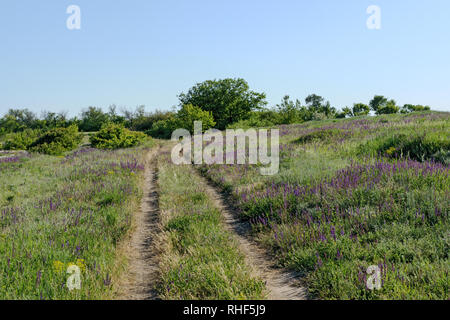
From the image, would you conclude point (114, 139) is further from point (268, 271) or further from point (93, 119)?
point (93, 119)

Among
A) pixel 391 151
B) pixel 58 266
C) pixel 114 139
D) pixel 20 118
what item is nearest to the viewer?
pixel 58 266

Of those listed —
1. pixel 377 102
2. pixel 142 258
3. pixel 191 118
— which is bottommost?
pixel 142 258

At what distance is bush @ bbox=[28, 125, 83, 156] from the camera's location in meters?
22.5

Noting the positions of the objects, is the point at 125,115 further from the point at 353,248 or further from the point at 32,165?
the point at 353,248

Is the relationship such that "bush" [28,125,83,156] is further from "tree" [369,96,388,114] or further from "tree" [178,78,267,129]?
"tree" [369,96,388,114]

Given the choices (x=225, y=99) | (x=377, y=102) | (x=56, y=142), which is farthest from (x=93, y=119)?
(x=377, y=102)

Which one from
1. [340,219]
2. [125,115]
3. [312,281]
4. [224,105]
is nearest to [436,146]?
[340,219]

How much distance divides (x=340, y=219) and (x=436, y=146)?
578 cm

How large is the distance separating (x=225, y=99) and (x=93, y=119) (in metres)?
36.7

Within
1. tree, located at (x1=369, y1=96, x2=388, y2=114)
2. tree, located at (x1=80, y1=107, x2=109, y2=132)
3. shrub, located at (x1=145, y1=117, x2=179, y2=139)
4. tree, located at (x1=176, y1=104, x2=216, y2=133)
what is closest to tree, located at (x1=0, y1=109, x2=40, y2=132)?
tree, located at (x1=80, y1=107, x2=109, y2=132)

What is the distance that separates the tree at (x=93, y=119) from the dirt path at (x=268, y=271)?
64243mm

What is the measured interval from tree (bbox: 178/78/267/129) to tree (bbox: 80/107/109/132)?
25727 mm

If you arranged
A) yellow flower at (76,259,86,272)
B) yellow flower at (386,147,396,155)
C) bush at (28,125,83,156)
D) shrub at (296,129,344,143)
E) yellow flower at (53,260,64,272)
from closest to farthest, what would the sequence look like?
yellow flower at (53,260,64,272) < yellow flower at (76,259,86,272) < yellow flower at (386,147,396,155) < shrub at (296,129,344,143) < bush at (28,125,83,156)

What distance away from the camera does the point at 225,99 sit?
4753 centimetres
